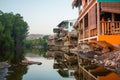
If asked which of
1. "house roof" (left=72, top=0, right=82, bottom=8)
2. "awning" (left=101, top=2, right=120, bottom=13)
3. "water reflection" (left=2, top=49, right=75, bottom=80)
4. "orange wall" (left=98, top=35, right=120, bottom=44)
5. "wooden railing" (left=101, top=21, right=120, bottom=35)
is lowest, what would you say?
"water reflection" (left=2, top=49, right=75, bottom=80)

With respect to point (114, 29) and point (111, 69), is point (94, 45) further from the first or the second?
point (111, 69)

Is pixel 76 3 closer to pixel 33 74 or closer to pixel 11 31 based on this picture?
pixel 33 74

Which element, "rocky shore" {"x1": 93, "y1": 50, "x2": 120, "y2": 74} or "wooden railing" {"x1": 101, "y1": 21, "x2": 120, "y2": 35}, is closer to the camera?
"rocky shore" {"x1": 93, "y1": 50, "x2": 120, "y2": 74}

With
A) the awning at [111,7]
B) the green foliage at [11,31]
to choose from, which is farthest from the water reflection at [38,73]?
the green foliage at [11,31]

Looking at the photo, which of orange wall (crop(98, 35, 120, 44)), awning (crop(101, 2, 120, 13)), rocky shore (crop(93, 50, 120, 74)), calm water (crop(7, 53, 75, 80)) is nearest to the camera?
calm water (crop(7, 53, 75, 80))

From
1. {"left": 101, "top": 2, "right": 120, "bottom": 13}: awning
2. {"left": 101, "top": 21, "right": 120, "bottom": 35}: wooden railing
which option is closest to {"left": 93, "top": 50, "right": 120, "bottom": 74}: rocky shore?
{"left": 101, "top": 21, "right": 120, "bottom": 35}: wooden railing

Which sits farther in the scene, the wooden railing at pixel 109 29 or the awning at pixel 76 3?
the awning at pixel 76 3

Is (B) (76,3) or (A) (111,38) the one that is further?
(B) (76,3)

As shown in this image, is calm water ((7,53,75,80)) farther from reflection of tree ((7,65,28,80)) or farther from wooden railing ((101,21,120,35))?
wooden railing ((101,21,120,35))

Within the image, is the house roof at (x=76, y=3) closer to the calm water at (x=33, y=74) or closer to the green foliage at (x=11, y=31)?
the calm water at (x=33, y=74)

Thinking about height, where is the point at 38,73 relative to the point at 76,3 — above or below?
below

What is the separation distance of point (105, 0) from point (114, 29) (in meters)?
2.67

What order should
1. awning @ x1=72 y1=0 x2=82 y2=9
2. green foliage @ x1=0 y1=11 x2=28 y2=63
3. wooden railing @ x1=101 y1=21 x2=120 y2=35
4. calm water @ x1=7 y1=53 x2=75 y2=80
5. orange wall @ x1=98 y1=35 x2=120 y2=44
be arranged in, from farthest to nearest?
green foliage @ x1=0 y1=11 x2=28 y2=63
awning @ x1=72 y1=0 x2=82 y2=9
wooden railing @ x1=101 y1=21 x2=120 y2=35
orange wall @ x1=98 y1=35 x2=120 y2=44
calm water @ x1=7 y1=53 x2=75 y2=80

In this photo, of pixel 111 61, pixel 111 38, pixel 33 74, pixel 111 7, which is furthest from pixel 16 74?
pixel 111 7
